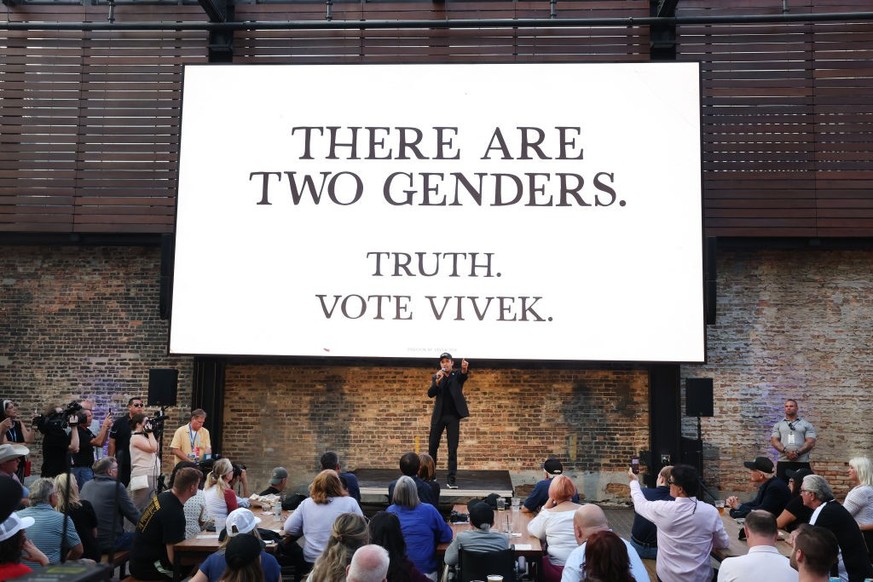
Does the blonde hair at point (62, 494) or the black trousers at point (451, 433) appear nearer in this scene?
the blonde hair at point (62, 494)

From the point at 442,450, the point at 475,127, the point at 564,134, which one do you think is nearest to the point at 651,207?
the point at 564,134

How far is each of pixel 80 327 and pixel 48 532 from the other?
6.46 meters

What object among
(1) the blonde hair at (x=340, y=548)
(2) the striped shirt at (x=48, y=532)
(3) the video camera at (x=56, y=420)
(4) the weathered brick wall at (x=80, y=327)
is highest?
(4) the weathered brick wall at (x=80, y=327)

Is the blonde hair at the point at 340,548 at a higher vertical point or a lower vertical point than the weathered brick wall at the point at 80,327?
lower

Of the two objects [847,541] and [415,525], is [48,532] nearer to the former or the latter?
[415,525]

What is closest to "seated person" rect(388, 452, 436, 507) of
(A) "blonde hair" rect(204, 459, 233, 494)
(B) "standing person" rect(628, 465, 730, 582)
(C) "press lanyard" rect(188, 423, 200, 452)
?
(A) "blonde hair" rect(204, 459, 233, 494)

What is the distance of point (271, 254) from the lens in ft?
31.4

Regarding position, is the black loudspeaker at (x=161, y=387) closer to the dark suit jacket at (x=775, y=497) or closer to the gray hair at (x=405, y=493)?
the gray hair at (x=405, y=493)

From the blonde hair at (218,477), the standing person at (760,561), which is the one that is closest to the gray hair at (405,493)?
the blonde hair at (218,477)

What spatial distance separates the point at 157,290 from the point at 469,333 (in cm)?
447

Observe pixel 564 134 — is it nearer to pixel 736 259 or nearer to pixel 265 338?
pixel 736 259

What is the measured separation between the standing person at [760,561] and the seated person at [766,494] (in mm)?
2380

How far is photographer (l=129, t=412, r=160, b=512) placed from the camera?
7867mm

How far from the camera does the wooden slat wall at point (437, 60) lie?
9945mm
